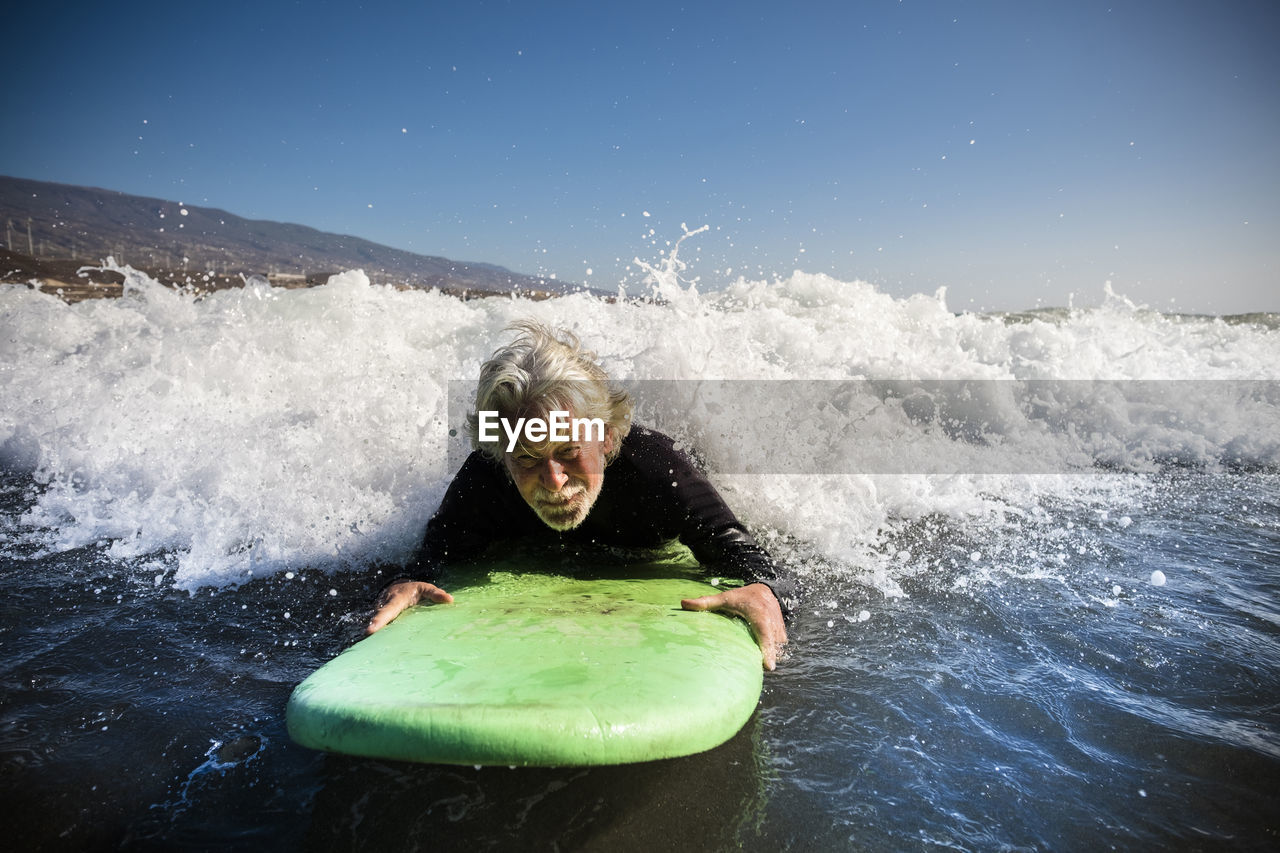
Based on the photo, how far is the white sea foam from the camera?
3.66 m

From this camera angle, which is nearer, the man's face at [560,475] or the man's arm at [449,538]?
the man's face at [560,475]

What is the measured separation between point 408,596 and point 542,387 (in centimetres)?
93

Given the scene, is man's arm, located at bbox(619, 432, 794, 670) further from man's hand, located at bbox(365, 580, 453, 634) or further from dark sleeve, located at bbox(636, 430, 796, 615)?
man's hand, located at bbox(365, 580, 453, 634)

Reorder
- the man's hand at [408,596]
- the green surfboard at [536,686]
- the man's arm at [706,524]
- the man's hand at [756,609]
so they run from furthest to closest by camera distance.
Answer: the man's arm at [706,524] → the man's hand at [408,596] → the man's hand at [756,609] → the green surfboard at [536,686]

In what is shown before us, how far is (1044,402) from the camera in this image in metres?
7.46

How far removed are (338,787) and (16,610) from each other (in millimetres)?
1979

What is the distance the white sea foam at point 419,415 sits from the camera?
3660 millimetres

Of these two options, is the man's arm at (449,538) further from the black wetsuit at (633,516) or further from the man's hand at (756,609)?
the man's hand at (756,609)

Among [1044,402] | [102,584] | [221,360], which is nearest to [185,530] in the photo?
[102,584]

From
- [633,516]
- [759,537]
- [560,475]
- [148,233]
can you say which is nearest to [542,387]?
[560,475]

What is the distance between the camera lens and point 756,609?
7.39ft

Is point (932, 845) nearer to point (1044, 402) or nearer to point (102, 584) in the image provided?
point (102, 584)

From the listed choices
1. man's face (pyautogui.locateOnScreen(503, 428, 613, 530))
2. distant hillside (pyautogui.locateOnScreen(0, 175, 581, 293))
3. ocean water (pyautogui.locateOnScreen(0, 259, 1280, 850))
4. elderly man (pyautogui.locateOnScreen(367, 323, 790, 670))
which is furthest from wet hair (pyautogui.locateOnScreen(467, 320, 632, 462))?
distant hillside (pyautogui.locateOnScreen(0, 175, 581, 293))

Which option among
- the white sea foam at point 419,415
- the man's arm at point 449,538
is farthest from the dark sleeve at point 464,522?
the white sea foam at point 419,415
